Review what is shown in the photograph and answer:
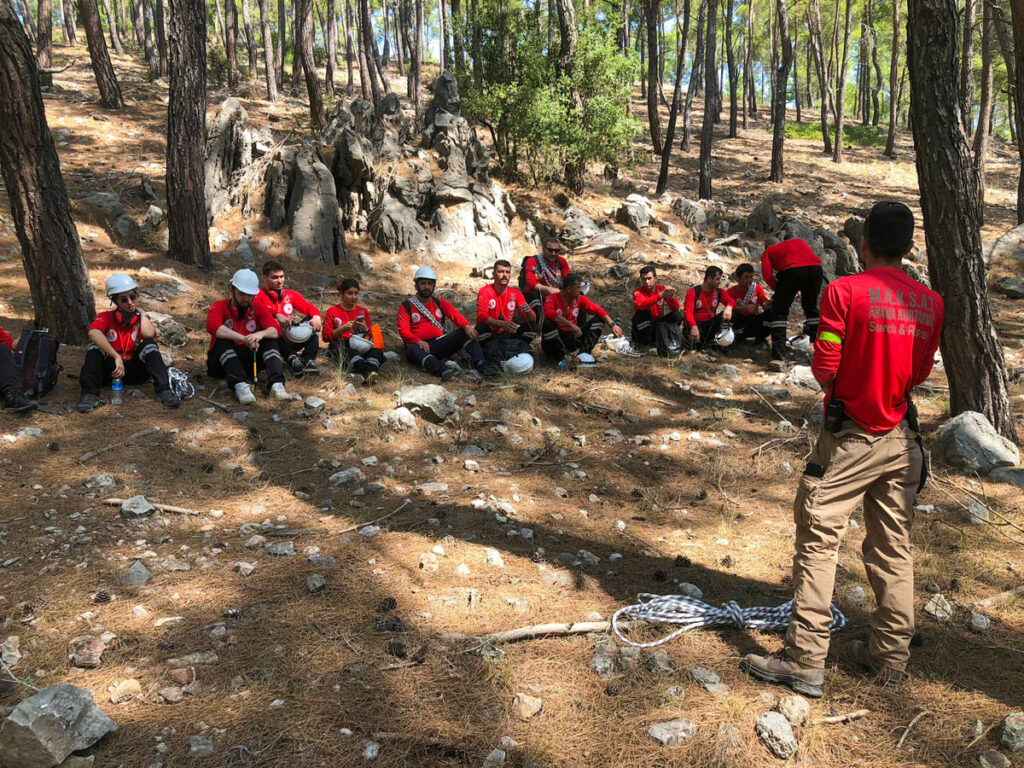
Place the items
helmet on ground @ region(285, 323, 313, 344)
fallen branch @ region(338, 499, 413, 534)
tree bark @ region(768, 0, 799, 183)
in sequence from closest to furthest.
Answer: fallen branch @ region(338, 499, 413, 534) → helmet on ground @ region(285, 323, 313, 344) → tree bark @ region(768, 0, 799, 183)

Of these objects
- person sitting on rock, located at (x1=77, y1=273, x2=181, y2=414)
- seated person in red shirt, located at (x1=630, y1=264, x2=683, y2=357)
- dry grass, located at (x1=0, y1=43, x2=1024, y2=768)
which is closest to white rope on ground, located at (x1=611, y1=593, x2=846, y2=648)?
dry grass, located at (x1=0, y1=43, x2=1024, y2=768)

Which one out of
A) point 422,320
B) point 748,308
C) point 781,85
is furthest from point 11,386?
point 781,85

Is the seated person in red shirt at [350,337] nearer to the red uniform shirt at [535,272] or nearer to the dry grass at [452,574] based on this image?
the dry grass at [452,574]

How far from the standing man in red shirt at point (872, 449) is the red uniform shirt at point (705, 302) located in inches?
238

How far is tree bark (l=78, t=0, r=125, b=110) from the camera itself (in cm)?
1455

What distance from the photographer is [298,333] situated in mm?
7176

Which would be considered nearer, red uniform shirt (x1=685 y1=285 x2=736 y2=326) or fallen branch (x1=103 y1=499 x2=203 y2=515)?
fallen branch (x1=103 y1=499 x2=203 y2=515)

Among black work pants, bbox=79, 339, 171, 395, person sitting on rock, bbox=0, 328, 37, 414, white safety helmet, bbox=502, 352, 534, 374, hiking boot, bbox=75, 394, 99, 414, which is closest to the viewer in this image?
person sitting on rock, bbox=0, 328, 37, 414

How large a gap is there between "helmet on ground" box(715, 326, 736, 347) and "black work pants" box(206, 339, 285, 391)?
578cm

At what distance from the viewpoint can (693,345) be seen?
357 inches

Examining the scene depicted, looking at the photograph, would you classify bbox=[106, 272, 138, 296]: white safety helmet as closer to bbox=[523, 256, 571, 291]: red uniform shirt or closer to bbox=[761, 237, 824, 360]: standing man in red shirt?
bbox=[523, 256, 571, 291]: red uniform shirt

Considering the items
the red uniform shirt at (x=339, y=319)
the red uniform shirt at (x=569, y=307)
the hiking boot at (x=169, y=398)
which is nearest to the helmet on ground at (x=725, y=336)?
the red uniform shirt at (x=569, y=307)

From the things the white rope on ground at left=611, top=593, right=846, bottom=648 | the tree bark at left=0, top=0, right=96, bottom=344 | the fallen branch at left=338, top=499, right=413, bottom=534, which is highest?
the tree bark at left=0, top=0, right=96, bottom=344

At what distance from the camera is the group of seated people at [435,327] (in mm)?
6219
